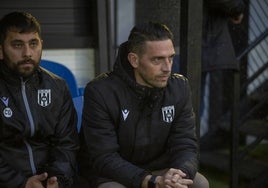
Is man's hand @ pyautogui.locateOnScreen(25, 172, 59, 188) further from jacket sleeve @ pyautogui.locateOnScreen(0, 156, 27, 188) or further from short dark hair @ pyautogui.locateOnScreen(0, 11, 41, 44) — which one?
short dark hair @ pyautogui.locateOnScreen(0, 11, 41, 44)

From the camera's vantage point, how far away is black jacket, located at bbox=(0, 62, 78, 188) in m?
3.40

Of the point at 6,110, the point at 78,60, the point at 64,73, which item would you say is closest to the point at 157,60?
the point at 6,110

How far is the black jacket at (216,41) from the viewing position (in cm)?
494

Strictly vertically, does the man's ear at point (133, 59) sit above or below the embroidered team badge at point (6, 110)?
above

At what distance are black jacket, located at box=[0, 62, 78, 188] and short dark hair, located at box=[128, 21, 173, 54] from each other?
0.52 metres

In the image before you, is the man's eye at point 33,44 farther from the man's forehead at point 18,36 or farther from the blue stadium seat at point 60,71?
the blue stadium seat at point 60,71

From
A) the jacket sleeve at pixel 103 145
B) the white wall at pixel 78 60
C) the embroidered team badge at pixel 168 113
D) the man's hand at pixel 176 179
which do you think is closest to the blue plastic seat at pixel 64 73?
the white wall at pixel 78 60

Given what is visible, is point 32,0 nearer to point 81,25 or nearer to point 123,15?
point 81,25

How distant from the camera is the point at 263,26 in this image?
716cm

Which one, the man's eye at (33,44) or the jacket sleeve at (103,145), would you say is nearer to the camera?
the jacket sleeve at (103,145)

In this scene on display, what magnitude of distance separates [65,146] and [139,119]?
0.48 meters

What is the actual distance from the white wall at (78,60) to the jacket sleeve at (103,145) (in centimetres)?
194

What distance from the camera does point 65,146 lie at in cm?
355

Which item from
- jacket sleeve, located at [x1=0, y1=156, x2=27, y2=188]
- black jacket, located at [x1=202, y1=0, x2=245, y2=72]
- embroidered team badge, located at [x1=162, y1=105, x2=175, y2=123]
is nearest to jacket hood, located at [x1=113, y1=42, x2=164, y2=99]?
embroidered team badge, located at [x1=162, y1=105, x2=175, y2=123]
